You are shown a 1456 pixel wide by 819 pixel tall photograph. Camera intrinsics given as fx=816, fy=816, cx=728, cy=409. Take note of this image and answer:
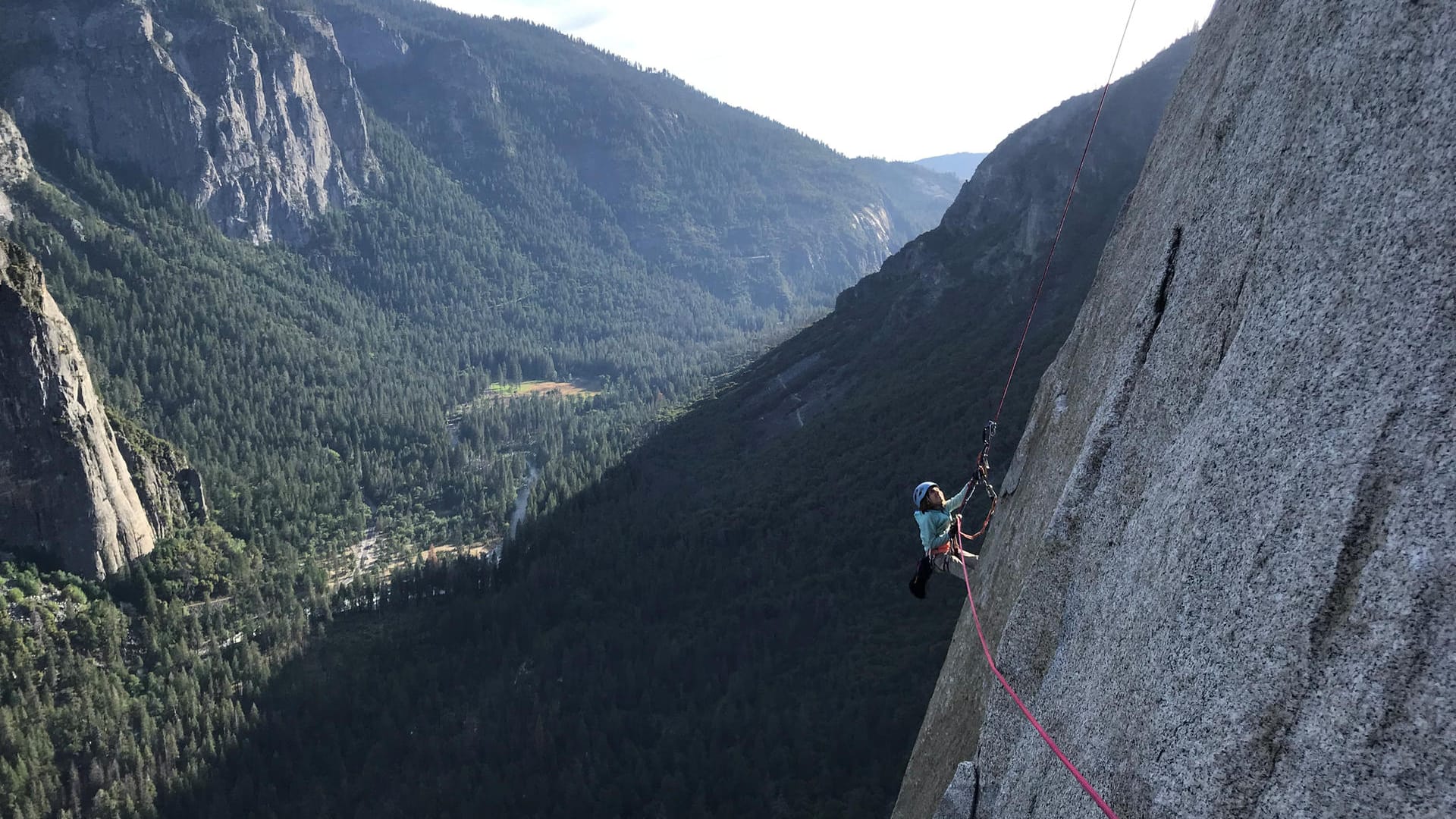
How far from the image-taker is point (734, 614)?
64.9 m

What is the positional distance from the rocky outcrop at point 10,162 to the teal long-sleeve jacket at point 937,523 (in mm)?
185524

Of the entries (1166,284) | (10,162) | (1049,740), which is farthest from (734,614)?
(10,162)

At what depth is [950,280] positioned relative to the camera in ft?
304

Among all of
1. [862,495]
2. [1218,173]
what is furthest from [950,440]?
[1218,173]

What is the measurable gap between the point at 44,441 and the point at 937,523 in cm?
9665

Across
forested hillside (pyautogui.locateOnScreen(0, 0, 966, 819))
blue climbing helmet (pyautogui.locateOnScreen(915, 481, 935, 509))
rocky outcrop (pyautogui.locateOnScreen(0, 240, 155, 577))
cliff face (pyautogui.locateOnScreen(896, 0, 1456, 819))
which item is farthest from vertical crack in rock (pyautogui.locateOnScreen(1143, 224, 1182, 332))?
rocky outcrop (pyautogui.locateOnScreen(0, 240, 155, 577))

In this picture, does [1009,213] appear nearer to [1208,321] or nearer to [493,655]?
[493,655]

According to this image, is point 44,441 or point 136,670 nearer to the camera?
point 136,670

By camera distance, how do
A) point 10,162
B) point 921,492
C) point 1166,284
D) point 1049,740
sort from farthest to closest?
point 10,162
point 921,492
point 1166,284
point 1049,740

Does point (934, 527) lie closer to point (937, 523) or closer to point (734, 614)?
point (937, 523)

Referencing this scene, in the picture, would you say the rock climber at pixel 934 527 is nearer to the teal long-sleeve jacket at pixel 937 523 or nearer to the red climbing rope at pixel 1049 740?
the teal long-sleeve jacket at pixel 937 523

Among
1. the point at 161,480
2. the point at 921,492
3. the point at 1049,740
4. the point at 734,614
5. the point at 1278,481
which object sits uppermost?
the point at 1278,481

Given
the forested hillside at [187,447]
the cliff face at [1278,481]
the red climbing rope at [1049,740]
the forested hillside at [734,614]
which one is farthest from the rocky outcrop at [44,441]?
the cliff face at [1278,481]

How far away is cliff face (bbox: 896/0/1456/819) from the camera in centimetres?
505
